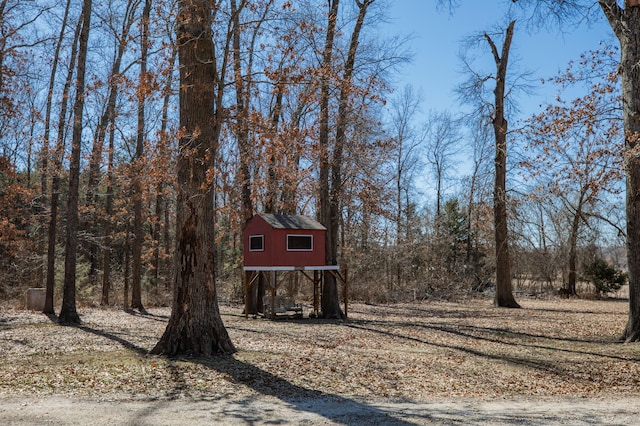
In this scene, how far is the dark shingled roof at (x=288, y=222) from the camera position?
17547 mm

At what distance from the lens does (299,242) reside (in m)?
17.8

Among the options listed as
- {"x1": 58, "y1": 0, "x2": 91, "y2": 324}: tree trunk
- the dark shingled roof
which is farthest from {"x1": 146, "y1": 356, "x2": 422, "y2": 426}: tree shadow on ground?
the dark shingled roof

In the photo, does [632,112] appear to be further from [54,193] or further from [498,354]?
[54,193]

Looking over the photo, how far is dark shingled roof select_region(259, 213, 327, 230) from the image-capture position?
17.5 m

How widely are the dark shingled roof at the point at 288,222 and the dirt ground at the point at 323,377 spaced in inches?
151

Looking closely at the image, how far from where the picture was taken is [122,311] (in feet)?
61.3

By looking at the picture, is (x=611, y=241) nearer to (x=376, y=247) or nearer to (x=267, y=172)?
(x=376, y=247)

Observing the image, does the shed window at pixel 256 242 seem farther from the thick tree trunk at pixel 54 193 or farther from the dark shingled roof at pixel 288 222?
the thick tree trunk at pixel 54 193

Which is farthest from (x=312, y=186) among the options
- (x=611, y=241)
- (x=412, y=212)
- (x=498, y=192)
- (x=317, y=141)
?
(x=611, y=241)

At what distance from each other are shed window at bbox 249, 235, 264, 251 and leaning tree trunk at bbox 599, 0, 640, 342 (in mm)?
10318

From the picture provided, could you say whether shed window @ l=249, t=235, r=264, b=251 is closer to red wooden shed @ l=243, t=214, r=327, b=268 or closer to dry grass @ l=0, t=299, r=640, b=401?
red wooden shed @ l=243, t=214, r=327, b=268

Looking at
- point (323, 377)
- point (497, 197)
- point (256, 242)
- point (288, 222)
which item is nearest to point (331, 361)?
point (323, 377)

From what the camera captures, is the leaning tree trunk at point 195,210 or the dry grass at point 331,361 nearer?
the dry grass at point 331,361

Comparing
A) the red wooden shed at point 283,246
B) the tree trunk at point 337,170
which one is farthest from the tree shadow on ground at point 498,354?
the red wooden shed at point 283,246
